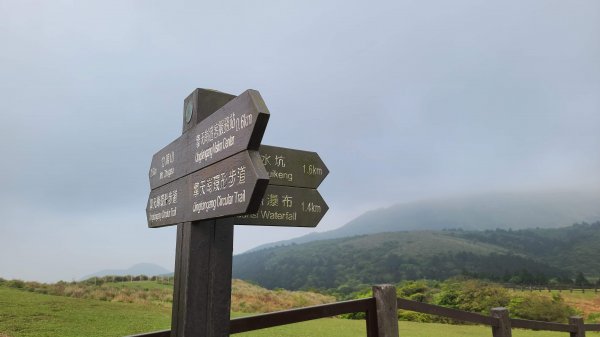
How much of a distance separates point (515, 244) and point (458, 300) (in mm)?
171536

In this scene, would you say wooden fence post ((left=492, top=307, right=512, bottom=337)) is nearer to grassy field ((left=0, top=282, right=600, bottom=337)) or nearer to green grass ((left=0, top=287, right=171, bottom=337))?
grassy field ((left=0, top=282, right=600, bottom=337))

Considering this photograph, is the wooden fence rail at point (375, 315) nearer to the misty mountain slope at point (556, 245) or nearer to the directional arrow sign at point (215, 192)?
the directional arrow sign at point (215, 192)

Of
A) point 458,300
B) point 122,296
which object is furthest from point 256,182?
point 458,300

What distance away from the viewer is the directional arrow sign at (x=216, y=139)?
204 cm

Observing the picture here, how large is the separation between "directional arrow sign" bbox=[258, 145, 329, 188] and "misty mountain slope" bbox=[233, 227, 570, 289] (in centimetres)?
10455

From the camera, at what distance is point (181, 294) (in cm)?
255

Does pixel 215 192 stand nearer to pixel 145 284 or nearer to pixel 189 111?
pixel 189 111

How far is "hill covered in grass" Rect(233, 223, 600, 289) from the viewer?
113 m

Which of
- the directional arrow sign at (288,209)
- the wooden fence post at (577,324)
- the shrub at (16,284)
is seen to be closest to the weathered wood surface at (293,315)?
the directional arrow sign at (288,209)

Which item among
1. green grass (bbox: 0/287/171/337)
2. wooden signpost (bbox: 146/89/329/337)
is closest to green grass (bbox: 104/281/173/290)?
green grass (bbox: 0/287/171/337)

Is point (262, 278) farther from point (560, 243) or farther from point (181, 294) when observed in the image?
point (181, 294)

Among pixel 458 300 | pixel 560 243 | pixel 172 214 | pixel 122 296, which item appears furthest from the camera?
pixel 560 243

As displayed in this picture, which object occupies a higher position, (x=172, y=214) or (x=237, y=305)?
(x=172, y=214)

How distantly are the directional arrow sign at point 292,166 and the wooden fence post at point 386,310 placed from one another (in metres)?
1.36
